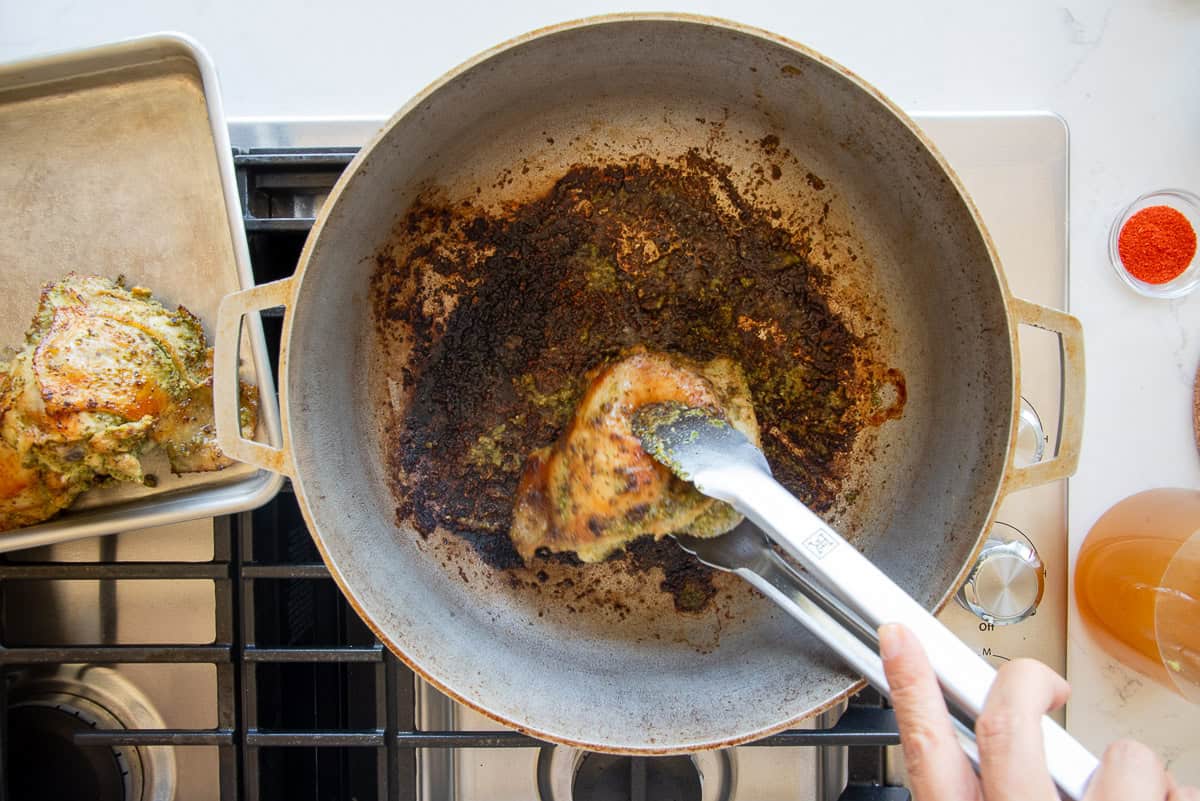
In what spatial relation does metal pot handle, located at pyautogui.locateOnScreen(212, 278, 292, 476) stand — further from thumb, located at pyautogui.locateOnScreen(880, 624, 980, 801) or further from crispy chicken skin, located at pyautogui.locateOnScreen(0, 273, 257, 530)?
thumb, located at pyautogui.locateOnScreen(880, 624, 980, 801)

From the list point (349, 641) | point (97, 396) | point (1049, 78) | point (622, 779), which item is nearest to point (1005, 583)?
point (622, 779)

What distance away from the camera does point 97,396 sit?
67 cm

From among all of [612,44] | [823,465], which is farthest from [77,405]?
[823,465]

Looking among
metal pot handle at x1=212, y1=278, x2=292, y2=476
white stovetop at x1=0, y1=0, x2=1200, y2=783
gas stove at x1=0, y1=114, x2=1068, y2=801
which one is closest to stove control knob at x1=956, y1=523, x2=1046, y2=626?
gas stove at x1=0, y1=114, x2=1068, y2=801

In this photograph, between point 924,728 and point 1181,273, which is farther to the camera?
point 1181,273

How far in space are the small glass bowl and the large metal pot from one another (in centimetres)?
26

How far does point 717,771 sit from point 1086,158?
2.54 ft

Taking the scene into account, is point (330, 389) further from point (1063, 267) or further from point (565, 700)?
point (1063, 267)

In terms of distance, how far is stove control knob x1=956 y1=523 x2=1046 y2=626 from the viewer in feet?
2.52

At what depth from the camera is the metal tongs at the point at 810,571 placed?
1.71 feet

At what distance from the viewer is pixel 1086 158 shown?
33.3 inches

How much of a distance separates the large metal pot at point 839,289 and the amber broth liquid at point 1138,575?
0.69 feet

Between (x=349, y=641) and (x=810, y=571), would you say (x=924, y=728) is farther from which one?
(x=349, y=641)

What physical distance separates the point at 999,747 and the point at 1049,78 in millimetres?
721
